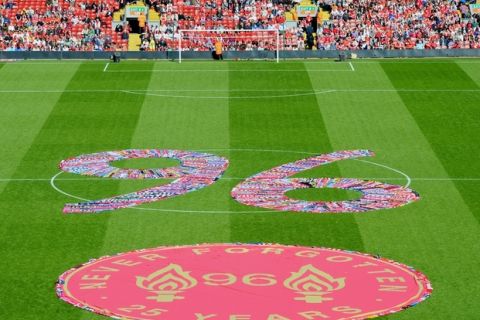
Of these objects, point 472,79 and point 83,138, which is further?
point 472,79

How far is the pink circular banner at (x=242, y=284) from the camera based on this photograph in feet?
111

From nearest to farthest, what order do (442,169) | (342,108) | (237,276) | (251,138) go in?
(237,276) → (442,169) → (251,138) → (342,108)

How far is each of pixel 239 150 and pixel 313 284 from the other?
1912cm

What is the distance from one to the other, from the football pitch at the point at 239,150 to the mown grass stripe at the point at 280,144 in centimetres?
10

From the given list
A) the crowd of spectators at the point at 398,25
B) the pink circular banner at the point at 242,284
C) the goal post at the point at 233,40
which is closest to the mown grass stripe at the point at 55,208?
the pink circular banner at the point at 242,284

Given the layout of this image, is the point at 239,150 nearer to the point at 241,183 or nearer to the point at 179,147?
the point at 179,147

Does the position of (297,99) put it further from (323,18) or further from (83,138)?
(323,18)

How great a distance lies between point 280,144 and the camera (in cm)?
5588

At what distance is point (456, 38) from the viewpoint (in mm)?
79375

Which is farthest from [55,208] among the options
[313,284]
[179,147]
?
[313,284]

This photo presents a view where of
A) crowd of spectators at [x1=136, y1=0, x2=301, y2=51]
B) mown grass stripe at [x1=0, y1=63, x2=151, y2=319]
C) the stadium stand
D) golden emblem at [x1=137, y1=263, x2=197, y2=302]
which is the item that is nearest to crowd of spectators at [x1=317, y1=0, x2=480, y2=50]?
the stadium stand

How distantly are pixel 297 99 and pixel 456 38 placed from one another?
1836 cm

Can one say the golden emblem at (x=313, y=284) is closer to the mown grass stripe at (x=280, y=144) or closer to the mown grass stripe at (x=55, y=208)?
the mown grass stripe at (x=280, y=144)

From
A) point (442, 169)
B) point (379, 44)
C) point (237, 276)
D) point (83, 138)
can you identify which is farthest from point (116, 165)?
point (379, 44)
